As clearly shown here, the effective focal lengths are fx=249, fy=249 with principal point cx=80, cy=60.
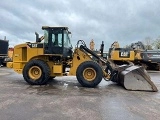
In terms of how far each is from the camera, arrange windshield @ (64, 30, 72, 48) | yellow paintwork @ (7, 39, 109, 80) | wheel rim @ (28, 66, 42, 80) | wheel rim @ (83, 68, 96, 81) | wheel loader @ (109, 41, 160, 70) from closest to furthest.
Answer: wheel rim @ (83, 68, 96, 81) → wheel rim @ (28, 66, 42, 80) → yellow paintwork @ (7, 39, 109, 80) → windshield @ (64, 30, 72, 48) → wheel loader @ (109, 41, 160, 70)

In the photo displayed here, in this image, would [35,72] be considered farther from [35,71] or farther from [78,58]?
[78,58]

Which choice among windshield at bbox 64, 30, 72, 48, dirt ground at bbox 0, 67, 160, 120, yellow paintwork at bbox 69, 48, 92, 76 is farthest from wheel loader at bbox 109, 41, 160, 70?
dirt ground at bbox 0, 67, 160, 120

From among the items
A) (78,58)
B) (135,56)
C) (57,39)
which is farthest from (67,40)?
(135,56)

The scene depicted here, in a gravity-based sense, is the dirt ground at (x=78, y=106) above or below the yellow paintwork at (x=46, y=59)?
below

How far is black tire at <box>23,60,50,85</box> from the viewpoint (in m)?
10.6

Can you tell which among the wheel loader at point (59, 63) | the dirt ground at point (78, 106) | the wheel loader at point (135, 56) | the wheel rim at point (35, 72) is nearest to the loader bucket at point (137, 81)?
the wheel loader at point (59, 63)

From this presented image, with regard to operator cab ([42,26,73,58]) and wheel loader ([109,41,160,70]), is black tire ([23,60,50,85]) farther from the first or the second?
wheel loader ([109,41,160,70])

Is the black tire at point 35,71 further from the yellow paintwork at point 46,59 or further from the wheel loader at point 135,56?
the wheel loader at point 135,56

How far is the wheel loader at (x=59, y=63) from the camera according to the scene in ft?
34.1

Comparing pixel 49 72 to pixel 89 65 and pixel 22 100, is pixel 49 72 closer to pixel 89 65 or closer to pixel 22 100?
pixel 89 65

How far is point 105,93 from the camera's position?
888 centimetres

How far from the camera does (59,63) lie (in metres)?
11.0

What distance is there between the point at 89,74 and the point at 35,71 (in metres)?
2.36

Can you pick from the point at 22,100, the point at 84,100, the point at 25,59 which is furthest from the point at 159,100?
the point at 25,59
